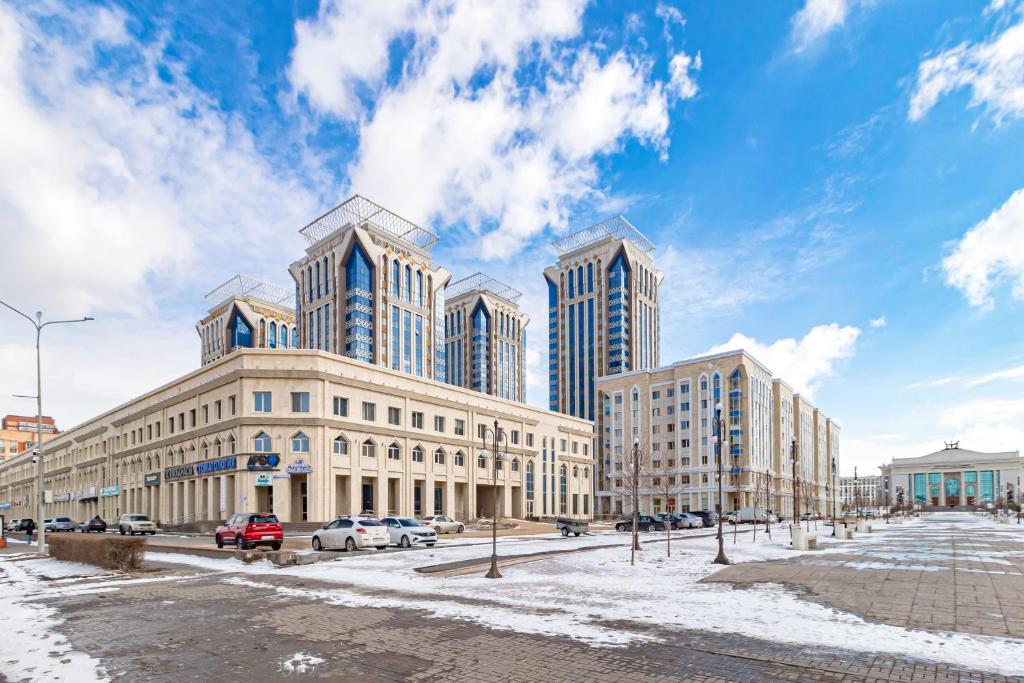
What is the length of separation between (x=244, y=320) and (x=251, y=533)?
422ft

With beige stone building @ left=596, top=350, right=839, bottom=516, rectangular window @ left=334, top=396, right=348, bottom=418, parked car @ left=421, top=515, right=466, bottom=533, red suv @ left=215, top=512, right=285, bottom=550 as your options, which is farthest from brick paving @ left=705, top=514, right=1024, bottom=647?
beige stone building @ left=596, top=350, right=839, bottom=516

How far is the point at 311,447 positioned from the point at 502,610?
39566 millimetres

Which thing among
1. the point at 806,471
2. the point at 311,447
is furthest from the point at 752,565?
the point at 806,471

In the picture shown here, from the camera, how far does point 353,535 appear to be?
29.0 metres

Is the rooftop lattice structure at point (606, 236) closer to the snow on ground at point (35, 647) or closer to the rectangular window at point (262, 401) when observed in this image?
the rectangular window at point (262, 401)

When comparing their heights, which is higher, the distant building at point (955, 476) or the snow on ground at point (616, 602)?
the snow on ground at point (616, 602)

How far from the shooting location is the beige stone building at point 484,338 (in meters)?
158

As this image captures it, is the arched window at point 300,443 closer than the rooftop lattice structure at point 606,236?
Yes

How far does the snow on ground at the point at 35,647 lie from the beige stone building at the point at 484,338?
13988cm

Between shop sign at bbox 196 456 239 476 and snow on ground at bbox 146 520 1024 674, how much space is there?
26.3 meters

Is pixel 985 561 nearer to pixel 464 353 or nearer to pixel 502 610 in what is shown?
pixel 502 610

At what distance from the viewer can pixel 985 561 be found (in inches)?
916

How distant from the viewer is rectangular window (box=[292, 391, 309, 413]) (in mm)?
49938

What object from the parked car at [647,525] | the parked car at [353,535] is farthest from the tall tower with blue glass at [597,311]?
the parked car at [353,535]
